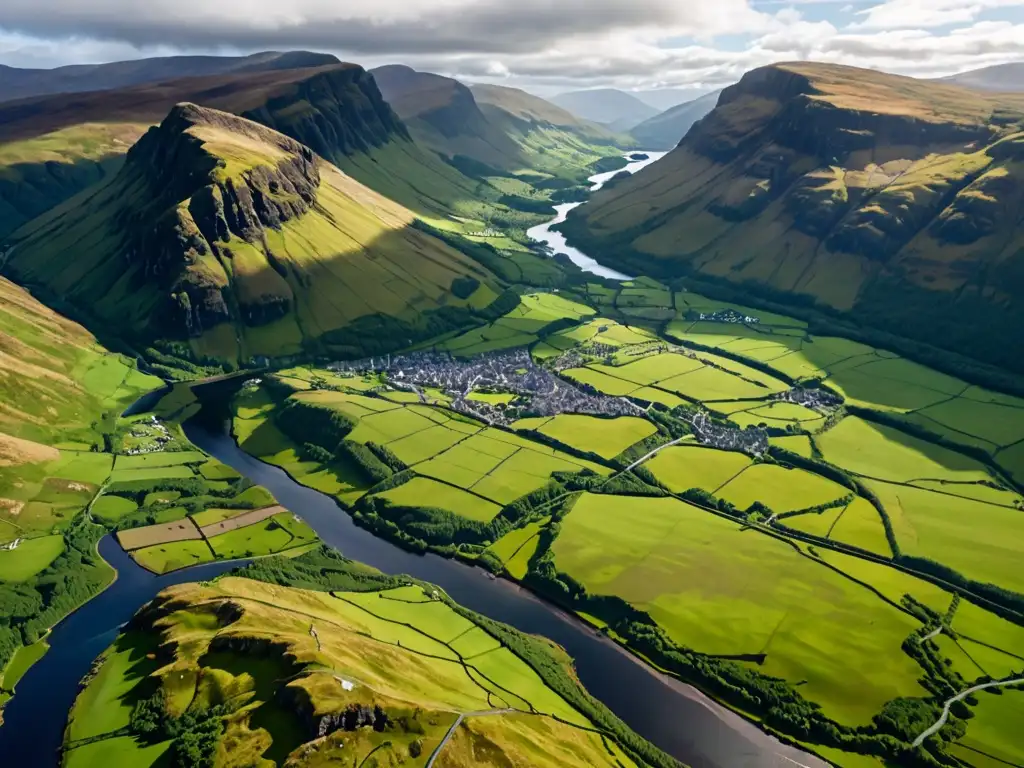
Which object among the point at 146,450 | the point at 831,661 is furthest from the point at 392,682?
the point at 146,450

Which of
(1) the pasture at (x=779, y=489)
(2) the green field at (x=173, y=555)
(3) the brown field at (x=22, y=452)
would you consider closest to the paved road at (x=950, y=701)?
(1) the pasture at (x=779, y=489)

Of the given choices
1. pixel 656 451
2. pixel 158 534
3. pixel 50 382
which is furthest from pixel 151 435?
pixel 656 451

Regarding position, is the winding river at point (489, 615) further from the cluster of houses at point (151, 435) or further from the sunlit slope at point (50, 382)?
the sunlit slope at point (50, 382)

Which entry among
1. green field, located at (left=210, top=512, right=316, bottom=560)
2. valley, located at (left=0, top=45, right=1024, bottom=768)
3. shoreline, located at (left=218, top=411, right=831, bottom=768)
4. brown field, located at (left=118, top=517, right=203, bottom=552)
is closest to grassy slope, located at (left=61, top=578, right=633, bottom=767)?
valley, located at (left=0, top=45, right=1024, bottom=768)

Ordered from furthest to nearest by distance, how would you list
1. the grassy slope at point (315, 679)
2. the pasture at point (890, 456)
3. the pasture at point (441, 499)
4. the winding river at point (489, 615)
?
the pasture at point (890, 456), the pasture at point (441, 499), the winding river at point (489, 615), the grassy slope at point (315, 679)

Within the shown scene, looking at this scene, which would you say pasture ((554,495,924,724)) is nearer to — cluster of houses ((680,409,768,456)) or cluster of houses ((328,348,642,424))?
cluster of houses ((680,409,768,456))

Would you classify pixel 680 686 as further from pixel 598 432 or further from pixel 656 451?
pixel 598 432
